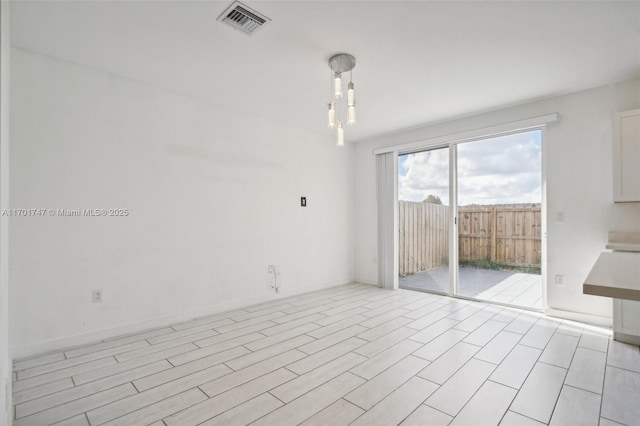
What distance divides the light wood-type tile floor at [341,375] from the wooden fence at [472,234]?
3.11 ft

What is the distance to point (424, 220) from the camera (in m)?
4.91

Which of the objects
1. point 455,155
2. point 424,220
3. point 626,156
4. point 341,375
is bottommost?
point 341,375

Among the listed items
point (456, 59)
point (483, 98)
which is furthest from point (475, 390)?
point (483, 98)

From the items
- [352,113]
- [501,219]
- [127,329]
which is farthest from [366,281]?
[127,329]

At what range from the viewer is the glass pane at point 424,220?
4.52 m

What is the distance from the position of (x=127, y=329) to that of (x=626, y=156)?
5000mm

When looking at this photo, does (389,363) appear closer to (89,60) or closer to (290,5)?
(290,5)

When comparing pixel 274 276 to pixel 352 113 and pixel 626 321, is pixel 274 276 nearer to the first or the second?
pixel 352 113

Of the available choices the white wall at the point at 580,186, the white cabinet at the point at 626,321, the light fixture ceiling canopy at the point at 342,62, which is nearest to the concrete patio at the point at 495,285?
the white wall at the point at 580,186

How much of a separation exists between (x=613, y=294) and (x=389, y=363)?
5.49 feet

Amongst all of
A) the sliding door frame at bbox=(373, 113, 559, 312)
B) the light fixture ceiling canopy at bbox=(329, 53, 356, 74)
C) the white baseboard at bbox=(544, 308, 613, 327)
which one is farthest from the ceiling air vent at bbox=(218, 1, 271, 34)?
the white baseboard at bbox=(544, 308, 613, 327)

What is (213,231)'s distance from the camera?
12.0 ft

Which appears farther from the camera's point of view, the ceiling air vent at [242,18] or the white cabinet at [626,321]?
the white cabinet at [626,321]

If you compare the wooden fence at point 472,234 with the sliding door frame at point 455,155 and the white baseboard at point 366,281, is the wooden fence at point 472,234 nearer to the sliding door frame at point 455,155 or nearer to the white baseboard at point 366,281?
the sliding door frame at point 455,155
